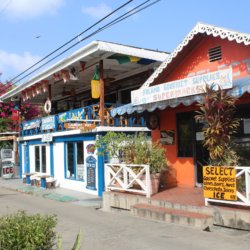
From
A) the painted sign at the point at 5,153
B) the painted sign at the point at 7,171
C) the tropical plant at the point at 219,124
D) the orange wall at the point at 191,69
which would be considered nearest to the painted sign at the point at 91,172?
the orange wall at the point at 191,69

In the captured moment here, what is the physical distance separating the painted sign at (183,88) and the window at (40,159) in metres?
10.5

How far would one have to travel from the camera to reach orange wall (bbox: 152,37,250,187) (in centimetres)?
1023

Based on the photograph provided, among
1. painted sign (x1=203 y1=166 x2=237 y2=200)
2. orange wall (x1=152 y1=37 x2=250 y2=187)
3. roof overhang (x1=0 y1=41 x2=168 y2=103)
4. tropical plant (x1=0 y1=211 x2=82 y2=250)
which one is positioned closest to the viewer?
tropical plant (x1=0 y1=211 x2=82 y2=250)

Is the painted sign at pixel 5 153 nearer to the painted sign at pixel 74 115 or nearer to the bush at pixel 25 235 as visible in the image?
the painted sign at pixel 74 115

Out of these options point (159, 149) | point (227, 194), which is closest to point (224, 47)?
point (159, 149)

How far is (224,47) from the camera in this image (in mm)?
10609

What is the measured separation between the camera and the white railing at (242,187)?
7.97 meters

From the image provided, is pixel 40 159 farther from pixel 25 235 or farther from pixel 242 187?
pixel 25 235

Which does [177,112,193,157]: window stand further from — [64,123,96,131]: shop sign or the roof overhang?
the roof overhang

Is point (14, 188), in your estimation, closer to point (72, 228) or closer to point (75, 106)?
point (75, 106)

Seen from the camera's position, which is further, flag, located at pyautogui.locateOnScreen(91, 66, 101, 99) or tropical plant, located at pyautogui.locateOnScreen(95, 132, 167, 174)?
flag, located at pyautogui.locateOnScreen(91, 66, 101, 99)

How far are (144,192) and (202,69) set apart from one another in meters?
3.83

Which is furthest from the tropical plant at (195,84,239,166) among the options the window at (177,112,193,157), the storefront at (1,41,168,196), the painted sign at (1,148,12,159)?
the painted sign at (1,148,12,159)

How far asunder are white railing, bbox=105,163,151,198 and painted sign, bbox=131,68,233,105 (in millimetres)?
1887
